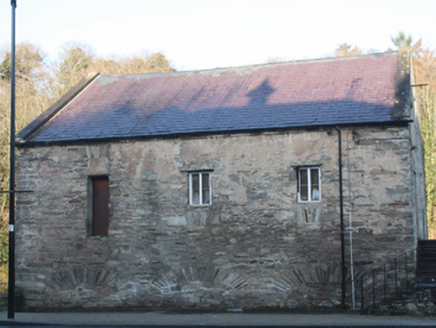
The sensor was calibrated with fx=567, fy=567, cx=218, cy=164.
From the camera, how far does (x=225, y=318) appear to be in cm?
1207

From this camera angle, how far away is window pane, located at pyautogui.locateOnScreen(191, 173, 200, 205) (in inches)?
577

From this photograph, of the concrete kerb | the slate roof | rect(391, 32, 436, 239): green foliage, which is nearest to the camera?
the concrete kerb

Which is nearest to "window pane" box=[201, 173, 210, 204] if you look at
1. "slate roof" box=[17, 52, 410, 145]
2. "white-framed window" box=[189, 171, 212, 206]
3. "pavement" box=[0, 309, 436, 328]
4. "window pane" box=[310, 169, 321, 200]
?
"white-framed window" box=[189, 171, 212, 206]

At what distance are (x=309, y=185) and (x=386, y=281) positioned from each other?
284 cm

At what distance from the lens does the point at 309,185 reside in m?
13.8

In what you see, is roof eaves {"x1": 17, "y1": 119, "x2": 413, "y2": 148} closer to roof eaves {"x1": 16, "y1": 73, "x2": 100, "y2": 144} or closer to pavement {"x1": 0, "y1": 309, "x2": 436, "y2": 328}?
roof eaves {"x1": 16, "y1": 73, "x2": 100, "y2": 144}

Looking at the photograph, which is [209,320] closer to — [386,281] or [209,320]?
[209,320]

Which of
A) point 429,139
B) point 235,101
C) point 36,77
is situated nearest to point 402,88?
point 235,101

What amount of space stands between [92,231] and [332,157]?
680 centimetres

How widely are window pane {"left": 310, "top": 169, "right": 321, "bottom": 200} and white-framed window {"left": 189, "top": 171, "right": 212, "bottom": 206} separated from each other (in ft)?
8.60

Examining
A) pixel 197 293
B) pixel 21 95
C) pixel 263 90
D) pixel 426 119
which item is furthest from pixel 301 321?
pixel 21 95

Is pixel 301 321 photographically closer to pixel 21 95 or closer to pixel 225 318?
pixel 225 318

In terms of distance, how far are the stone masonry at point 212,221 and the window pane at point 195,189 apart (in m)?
0.22

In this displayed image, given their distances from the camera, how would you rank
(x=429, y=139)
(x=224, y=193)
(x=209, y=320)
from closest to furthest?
(x=209, y=320) < (x=224, y=193) < (x=429, y=139)
